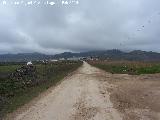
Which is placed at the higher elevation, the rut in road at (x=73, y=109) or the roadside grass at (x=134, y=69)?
the rut in road at (x=73, y=109)

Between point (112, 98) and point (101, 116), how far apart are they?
7.52 metres

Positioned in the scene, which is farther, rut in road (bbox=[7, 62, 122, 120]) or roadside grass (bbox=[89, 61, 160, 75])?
roadside grass (bbox=[89, 61, 160, 75])

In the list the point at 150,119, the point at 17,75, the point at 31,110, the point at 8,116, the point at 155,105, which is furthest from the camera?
the point at 17,75

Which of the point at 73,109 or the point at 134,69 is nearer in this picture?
the point at 73,109

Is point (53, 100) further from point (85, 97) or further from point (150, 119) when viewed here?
point (150, 119)

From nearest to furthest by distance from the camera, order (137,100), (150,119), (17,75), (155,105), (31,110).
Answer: (150,119) < (31,110) < (155,105) < (137,100) < (17,75)

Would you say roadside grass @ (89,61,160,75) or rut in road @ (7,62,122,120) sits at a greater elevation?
rut in road @ (7,62,122,120)

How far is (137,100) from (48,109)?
6964 millimetres

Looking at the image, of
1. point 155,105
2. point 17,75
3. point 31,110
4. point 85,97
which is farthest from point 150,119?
Answer: point 17,75

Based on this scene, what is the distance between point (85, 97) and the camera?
2611 cm

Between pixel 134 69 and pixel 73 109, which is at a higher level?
pixel 73 109

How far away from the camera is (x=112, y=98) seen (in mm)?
25547

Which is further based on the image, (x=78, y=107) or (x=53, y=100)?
(x=53, y=100)

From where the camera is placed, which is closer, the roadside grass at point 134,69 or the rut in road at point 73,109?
the rut in road at point 73,109
